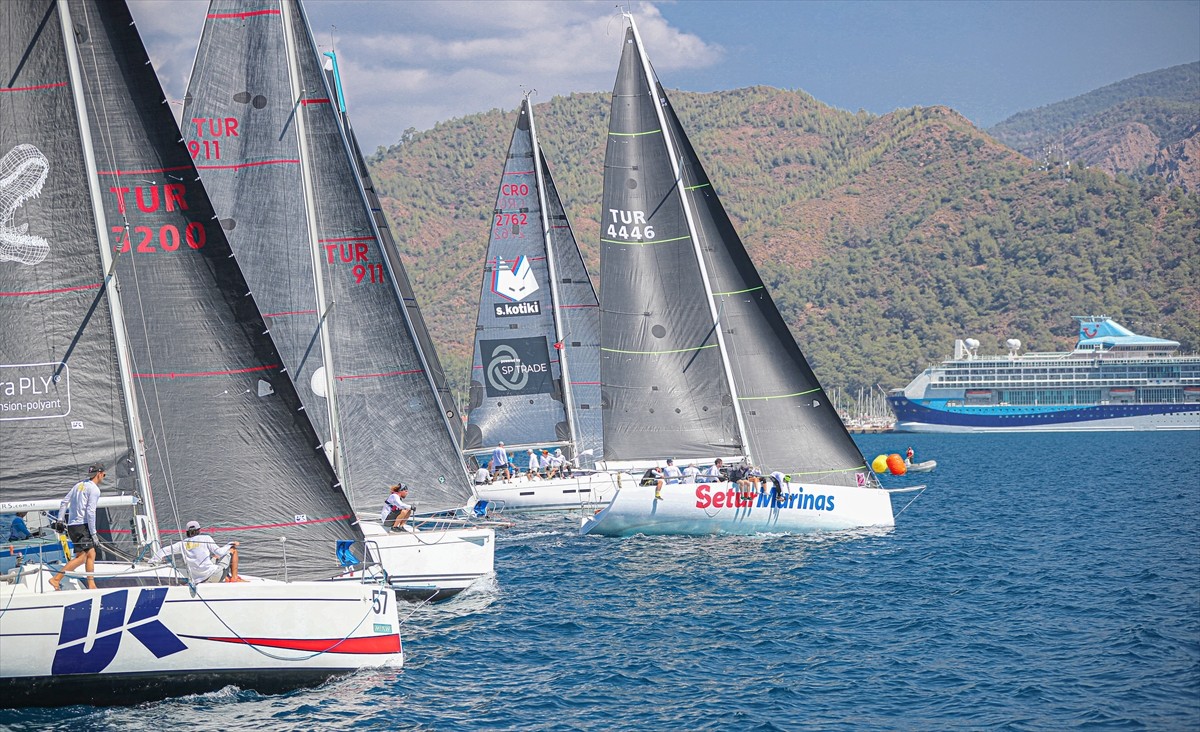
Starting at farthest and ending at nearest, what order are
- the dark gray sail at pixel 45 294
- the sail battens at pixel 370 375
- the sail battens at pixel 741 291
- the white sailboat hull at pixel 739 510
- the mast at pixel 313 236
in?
the sail battens at pixel 741 291
the white sailboat hull at pixel 739 510
the sail battens at pixel 370 375
the mast at pixel 313 236
the dark gray sail at pixel 45 294

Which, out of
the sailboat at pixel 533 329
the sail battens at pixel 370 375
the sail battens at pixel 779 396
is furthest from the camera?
the sailboat at pixel 533 329

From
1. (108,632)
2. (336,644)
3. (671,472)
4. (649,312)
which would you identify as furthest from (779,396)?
(108,632)

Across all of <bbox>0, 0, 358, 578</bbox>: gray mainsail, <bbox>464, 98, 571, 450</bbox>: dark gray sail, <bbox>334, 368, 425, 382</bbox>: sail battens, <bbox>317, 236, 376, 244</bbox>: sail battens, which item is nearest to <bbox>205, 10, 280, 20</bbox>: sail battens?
<bbox>317, 236, 376, 244</bbox>: sail battens

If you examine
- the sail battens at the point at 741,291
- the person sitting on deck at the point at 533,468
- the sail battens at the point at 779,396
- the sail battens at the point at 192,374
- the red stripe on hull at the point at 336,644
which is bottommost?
the red stripe on hull at the point at 336,644

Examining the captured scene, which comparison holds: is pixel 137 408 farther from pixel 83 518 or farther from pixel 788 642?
pixel 788 642

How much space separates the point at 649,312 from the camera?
26.0 m

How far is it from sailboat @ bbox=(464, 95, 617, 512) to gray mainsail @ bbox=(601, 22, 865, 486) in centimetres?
665

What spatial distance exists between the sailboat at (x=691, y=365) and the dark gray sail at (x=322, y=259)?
21.5ft

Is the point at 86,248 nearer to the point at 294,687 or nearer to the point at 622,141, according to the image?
the point at 294,687

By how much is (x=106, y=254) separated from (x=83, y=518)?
8.73 feet

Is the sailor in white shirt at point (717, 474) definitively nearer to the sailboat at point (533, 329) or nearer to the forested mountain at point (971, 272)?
the sailboat at point (533, 329)

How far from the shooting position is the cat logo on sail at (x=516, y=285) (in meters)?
33.2

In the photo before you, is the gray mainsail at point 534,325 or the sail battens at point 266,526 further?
the gray mainsail at point 534,325

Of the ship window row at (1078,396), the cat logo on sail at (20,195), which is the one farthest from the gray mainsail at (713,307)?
the ship window row at (1078,396)
